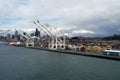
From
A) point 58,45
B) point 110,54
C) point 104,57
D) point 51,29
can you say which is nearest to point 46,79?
point 104,57

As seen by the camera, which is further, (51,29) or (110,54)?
(51,29)

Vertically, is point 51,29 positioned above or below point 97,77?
above

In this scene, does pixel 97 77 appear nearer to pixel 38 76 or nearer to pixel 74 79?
pixel 74 79

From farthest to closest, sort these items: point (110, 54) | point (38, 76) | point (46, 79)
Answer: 1. point (110, 54)
2. point (38, 76)
3. point (46, 79)

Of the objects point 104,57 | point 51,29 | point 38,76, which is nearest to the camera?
point 38,76

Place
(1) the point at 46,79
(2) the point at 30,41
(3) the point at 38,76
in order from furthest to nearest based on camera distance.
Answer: (2) the point at 30,41 < (3) the point at 38,76 < (1) the point at 46,79

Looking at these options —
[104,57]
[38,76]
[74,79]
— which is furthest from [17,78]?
[104,57]

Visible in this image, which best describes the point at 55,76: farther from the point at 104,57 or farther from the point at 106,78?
the point at 104,57

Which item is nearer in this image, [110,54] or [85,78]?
[85,78]

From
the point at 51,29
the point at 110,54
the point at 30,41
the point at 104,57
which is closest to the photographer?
the point at 104,57

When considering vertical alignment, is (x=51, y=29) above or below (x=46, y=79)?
above
